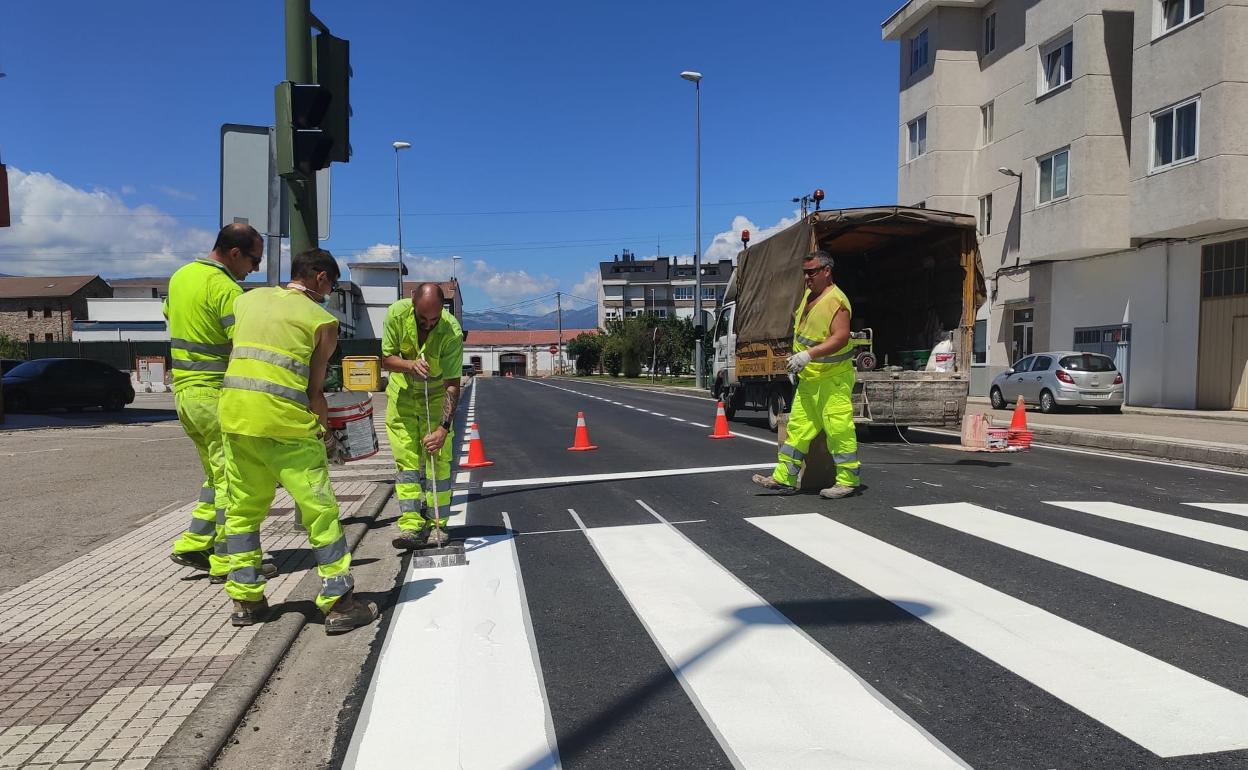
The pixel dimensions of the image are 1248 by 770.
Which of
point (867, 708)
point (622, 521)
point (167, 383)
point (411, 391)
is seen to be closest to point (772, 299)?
point (622, 521)

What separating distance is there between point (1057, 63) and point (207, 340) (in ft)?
83.8

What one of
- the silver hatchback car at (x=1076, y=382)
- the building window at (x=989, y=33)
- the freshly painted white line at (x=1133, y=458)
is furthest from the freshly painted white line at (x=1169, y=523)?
the building window at (x=989, y=33)

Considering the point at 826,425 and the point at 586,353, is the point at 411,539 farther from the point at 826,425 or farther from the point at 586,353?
the point at 586,353

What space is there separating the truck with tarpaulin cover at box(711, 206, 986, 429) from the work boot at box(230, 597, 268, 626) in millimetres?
7192

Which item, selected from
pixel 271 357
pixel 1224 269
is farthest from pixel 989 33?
pixel 271 357

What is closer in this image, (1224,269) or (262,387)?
(262,387)

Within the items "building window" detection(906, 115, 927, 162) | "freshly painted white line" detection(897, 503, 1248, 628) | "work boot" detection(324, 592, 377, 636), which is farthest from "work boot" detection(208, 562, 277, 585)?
"building window" detection(906, 115, 927, 162)

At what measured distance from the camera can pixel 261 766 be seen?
8.93ft

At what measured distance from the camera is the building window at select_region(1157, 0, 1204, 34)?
18.7 meters

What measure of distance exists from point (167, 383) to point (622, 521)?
36.5 m

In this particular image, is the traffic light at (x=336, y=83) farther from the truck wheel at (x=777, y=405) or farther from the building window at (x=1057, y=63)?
the building window at (x=1057, y=63)

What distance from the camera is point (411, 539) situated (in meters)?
5.59

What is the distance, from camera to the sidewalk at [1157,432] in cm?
1047

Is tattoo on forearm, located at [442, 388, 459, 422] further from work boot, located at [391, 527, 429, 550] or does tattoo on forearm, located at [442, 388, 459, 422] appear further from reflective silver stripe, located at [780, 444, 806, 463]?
reflective silver stripe, located at [780, 444, 806, 463]
